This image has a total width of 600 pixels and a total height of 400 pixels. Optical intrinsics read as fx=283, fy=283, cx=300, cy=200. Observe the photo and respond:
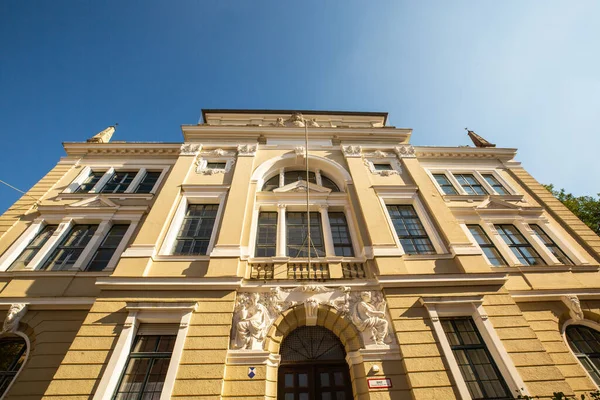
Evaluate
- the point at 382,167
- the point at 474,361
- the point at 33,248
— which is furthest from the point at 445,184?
the point at 33,248

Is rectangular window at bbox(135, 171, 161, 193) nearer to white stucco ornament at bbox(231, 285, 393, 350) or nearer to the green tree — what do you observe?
white stucco ornament at bbox(231, 285, 393, 350)

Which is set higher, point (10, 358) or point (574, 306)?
point (574, 306)

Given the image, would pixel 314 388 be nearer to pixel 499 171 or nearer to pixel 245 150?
pixel 245 150

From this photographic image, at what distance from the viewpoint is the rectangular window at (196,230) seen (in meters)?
11.0

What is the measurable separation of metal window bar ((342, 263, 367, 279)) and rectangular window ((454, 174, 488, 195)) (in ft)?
30.6

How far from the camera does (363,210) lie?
39.1 ft

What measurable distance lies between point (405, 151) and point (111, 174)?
53.8 ft

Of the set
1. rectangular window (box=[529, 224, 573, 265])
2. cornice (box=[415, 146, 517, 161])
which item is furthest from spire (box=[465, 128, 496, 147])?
rectangular window (box=[529, 224, 573, 265])

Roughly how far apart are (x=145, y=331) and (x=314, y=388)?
17.0 ft

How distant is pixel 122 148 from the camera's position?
16.5m

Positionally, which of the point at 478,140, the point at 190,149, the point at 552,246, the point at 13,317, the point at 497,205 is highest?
the point at 478,140

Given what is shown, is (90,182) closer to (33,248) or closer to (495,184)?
(33,248)

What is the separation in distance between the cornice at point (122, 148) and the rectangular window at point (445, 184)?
15216 mm

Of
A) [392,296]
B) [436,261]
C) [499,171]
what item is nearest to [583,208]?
[499,171]
